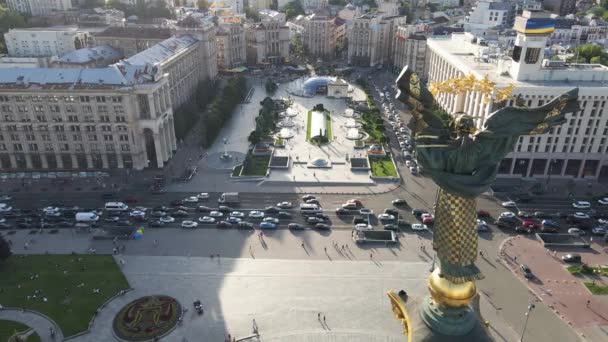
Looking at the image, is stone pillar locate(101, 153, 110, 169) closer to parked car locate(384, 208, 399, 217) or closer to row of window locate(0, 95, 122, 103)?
row of window locate(0, 95, 122, 103)

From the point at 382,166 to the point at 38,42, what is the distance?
388 feet

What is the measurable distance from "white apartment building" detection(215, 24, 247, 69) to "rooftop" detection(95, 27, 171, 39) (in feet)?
90.1

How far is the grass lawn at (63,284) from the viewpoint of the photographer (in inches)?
2304

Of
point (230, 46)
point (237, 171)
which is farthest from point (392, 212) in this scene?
point (230, 46)

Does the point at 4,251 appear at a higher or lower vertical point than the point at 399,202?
higher

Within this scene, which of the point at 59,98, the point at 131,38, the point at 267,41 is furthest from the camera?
the point at 267,41

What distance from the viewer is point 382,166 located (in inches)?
3952

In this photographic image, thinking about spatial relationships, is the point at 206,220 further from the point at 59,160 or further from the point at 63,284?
the point at 59,160

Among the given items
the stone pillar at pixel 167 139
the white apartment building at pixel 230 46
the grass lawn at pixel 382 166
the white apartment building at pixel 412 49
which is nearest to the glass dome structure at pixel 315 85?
the white apartment building at pixel 412 49

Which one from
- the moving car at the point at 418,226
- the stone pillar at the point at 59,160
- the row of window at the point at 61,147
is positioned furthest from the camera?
the stone pillar at the point at 59,160

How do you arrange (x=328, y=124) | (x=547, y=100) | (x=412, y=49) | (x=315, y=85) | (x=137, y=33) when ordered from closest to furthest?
1. (x=547, y=100)
2. (x=328, y=124)
3. (x=137, y=33)
4. (x=315, y=85)
5. (x=412, y=49)

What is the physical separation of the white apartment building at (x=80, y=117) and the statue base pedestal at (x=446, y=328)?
85143 millimetres

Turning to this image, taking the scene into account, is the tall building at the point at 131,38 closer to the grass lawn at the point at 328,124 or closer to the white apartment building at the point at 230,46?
the white apartment building at the point at 230,46

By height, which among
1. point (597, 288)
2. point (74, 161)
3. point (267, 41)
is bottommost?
point (597, 288)
